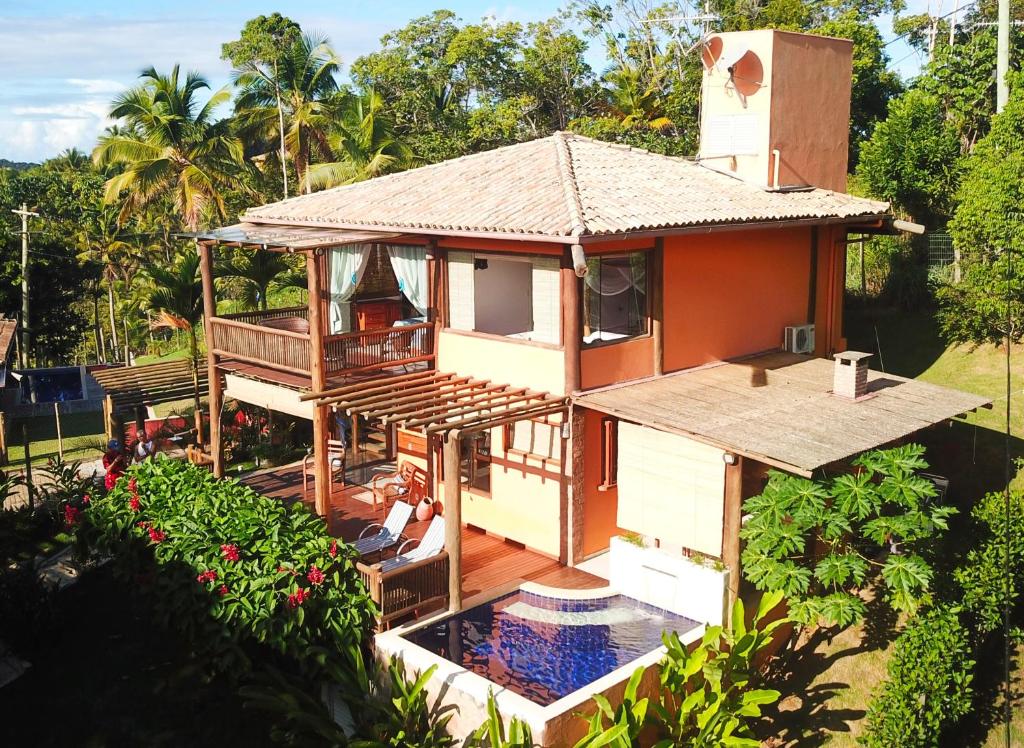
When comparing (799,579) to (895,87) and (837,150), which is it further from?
(895,87)

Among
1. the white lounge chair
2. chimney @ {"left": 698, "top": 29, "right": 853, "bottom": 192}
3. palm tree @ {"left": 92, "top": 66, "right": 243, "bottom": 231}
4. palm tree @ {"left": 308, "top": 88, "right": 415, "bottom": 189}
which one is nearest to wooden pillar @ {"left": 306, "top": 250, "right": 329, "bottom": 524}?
the white lounge chair

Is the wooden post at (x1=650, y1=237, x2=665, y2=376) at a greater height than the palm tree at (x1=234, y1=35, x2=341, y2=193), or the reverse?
the palm tree at (x1=234, y1=35, x2=341, y2=193)

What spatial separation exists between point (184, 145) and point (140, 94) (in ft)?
7.24

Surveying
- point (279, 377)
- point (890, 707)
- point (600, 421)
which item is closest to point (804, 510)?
point (890, 707)

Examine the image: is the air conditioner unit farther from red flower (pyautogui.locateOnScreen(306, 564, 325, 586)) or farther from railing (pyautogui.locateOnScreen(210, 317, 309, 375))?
red flower (pyautogui.locateOnScreen(306, 564, 325, 586))

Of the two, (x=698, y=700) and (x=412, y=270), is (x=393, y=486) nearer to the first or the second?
(x=412, y=270)

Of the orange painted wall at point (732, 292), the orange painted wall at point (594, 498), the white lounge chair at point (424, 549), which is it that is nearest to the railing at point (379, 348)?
the white lounge chair at point (424, 549)

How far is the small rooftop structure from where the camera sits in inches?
469

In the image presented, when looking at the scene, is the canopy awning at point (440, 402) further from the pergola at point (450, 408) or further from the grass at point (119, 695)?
the grass at point (119, 695)

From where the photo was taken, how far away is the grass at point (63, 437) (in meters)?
24.4

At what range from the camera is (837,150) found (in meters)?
20.2

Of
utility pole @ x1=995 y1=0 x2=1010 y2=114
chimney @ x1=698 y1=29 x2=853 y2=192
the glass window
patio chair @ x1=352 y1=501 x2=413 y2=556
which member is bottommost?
patio chair @ x1=352 y1=501 x2=413 y2=556

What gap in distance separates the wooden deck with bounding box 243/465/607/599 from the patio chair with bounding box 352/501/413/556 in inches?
12.2

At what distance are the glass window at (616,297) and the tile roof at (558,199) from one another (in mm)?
938
